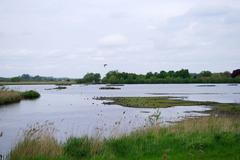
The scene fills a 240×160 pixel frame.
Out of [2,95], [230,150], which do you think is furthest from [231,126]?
[2,95]

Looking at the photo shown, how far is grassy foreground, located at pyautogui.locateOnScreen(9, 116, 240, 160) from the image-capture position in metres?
11.4

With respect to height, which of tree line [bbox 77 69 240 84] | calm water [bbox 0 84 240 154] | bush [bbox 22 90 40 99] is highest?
tree line [bbox 77 69 240 84]

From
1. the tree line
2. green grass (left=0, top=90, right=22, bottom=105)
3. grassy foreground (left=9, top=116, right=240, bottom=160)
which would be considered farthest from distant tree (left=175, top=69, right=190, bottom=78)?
grassy foreground (left=9, top=116, right=240, bottom=160)

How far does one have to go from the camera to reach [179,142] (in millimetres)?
13258

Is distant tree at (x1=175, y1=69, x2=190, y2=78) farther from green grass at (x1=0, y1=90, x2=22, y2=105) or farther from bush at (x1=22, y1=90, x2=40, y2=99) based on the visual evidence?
green grass at (x1=0, y1=90, x2=22, y2=105)

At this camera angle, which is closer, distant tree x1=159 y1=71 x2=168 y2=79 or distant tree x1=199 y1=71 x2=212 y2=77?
distant tree x1=159 y1=71 x2=168 y2=79

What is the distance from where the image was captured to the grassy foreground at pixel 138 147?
11438 millimetres

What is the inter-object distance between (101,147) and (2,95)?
46.0m

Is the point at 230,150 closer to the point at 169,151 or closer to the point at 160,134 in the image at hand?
the point at 169,151

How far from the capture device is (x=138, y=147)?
1265 centimetres

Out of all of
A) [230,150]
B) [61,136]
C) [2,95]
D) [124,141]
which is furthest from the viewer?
[2,95]

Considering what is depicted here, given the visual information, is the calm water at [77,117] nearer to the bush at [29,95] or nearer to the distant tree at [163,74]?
the bush at [29,95]

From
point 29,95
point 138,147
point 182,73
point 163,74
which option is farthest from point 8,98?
point 163,74

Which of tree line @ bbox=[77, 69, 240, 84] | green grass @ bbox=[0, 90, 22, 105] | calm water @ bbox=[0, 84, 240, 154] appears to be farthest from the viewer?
tree line @ bbox=[77, 69, 240, 84]
